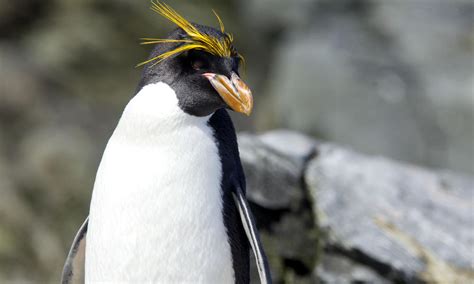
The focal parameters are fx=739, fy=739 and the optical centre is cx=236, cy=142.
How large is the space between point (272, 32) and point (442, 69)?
181cm

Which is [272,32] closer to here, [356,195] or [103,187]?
[356,195]

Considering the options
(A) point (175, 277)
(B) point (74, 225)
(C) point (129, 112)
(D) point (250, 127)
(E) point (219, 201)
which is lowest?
(B) point (74, 225)

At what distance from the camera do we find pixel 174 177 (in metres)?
1.66

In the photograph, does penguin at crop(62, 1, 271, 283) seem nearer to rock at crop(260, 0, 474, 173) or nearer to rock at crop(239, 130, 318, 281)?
rock at crop(239, 130, 318, 281)

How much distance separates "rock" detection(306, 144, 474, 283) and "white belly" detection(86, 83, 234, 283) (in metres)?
0.99

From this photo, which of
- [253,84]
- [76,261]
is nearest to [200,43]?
[76,261]

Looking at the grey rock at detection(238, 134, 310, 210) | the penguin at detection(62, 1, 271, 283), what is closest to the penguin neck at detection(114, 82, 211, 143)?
the penguin at detection(62, 1, 271, 283)

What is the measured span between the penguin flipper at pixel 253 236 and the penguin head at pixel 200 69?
0.72ft

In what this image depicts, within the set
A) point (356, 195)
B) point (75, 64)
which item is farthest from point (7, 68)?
point (356, 195)

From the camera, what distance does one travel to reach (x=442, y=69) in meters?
5.38

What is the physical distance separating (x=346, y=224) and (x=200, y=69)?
117cm

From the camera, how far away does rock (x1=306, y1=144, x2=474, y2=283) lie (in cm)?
254

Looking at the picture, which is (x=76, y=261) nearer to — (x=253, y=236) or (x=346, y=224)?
(x=253, y=236)

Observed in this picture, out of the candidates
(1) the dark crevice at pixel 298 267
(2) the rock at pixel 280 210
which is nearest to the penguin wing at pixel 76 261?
(2) the rock at pixel 280 210
